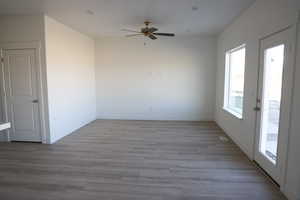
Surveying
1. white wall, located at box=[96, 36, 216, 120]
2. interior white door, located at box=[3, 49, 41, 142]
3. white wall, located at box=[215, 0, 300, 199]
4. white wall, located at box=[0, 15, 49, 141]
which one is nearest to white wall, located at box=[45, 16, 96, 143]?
white wall, located at box=[0, 15, 49, 141]

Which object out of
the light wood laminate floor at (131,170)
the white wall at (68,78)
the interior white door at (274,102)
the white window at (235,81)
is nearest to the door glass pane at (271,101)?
the interior white door at (274,102)

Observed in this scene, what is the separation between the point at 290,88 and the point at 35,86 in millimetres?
4498

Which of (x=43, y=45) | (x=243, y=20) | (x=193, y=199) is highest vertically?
(x=243, y=20)

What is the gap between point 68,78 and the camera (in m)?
4.81

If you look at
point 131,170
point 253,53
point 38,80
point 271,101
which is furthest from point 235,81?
point 38,80

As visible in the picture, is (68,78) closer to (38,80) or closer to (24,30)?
(38,80)

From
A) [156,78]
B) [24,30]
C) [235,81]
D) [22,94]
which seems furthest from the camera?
[156,78]

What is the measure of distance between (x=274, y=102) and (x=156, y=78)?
4020 millimetres

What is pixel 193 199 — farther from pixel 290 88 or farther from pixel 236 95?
pixel 236 95

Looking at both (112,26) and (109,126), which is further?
(109,126)

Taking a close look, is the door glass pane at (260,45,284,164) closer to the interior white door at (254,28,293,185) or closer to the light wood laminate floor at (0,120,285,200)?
the interior white door at (254,28,293,185)

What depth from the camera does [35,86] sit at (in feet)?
13.3

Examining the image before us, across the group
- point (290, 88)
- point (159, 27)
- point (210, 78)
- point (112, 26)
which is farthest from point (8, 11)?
point (210, 78)

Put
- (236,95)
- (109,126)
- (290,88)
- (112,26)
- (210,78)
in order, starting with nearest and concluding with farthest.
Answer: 1. (290,88)
2. (236,95)
3. (112,26)
4. (109,126)
5. (210,78)
